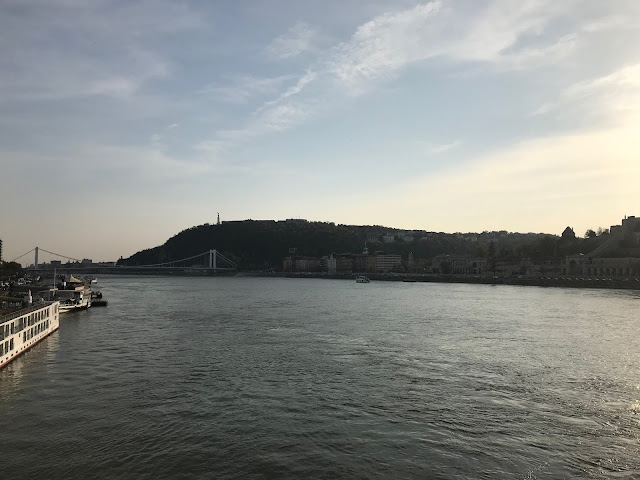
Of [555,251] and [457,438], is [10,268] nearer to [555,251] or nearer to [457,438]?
[457,438]

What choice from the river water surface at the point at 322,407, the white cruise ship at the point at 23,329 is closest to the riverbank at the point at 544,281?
the river water surface at the point at 322,407

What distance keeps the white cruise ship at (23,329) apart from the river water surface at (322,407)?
0.96 m

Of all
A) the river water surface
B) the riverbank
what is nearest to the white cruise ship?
the river water surface

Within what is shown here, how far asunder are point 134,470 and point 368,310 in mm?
46553

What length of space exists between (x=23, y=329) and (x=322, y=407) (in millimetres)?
20602

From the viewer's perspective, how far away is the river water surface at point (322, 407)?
13.2m

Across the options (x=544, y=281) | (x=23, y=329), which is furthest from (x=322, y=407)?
(x=544, y=281)

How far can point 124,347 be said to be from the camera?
30.9 meters

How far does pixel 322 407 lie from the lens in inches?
706

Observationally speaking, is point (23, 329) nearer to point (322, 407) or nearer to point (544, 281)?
point (322, 407)

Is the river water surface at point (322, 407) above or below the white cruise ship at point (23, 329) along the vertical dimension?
below

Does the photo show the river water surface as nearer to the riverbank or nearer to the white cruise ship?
the white cruise ship

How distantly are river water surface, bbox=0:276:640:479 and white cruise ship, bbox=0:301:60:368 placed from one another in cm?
96

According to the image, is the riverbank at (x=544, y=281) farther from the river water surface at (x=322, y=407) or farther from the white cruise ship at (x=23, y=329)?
the white cruise ship at (x=23, y=329)
